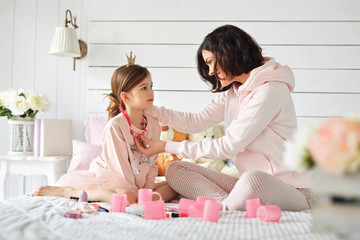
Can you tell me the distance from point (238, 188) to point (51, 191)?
0.87m

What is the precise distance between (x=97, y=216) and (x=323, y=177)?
799 mm

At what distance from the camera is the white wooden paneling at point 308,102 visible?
10.2 feet

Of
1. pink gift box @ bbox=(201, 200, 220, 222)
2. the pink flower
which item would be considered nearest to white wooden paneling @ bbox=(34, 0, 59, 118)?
pink gift box @ bbox=(201, 200, 220, 222)

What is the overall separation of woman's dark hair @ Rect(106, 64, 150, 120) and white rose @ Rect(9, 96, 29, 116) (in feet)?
3.11

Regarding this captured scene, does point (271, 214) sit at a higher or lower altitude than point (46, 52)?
lower

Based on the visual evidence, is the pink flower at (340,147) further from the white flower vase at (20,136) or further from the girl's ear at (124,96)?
the white flower vase at (20,136)

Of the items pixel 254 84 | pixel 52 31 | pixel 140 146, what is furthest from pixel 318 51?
pixel 52 31

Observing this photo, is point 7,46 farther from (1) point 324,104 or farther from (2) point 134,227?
(2) point 134,227

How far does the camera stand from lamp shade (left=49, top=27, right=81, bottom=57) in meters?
3.05

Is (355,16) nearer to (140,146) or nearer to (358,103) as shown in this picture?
(358,103)

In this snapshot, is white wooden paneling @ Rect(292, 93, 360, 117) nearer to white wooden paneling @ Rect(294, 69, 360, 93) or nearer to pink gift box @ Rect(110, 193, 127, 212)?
white wooden paneling @ Rect(294, 69, 360, 93)

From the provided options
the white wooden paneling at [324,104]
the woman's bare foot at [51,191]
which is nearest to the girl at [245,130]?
the woman's bare foot at [51,191]

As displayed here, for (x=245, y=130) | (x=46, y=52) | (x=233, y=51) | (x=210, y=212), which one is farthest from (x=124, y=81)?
(x=46, y=52)

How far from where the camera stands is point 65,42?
10.0ft
